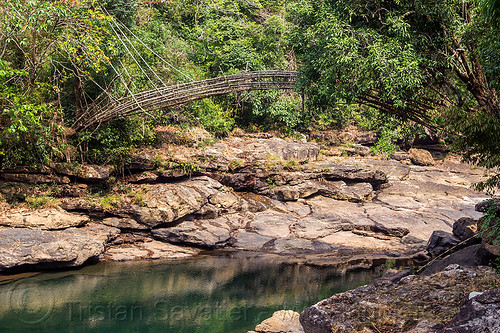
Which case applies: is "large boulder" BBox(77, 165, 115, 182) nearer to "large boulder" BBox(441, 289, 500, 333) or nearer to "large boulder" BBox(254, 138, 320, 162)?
"large boulder" BBox(254, 138, 320, 162)

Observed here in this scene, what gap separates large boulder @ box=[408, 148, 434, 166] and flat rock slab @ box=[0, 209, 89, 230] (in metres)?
16.2

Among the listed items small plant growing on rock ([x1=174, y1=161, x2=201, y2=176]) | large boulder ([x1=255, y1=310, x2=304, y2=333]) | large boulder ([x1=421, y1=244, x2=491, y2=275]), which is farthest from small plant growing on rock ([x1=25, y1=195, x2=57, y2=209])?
large boulder ([x1=421, y1=244, x2=491, y2=275])

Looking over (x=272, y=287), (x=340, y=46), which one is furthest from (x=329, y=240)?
(x=340, y=46)

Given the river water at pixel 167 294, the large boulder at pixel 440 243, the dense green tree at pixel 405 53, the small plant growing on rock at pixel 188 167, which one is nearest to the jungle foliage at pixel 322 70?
the dense green tree at pixel 405 53

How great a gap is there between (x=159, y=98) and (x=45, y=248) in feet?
19.9

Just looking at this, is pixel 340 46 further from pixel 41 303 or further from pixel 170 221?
pixel 41 303

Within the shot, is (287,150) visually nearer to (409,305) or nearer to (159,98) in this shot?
(159,98)

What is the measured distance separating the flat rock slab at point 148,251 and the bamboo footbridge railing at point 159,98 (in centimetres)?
424

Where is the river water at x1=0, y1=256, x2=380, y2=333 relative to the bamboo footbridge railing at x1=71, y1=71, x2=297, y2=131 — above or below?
below

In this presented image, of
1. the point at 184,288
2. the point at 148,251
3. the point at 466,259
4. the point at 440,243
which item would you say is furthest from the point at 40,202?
the point at 440,243

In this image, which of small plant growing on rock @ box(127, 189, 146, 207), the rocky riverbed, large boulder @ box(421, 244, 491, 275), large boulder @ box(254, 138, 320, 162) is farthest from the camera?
large boulder @ box(254, 138, 320, 162)

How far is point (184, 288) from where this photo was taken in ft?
31.8

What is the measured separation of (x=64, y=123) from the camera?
13344 millimetres

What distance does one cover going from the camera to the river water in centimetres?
767
